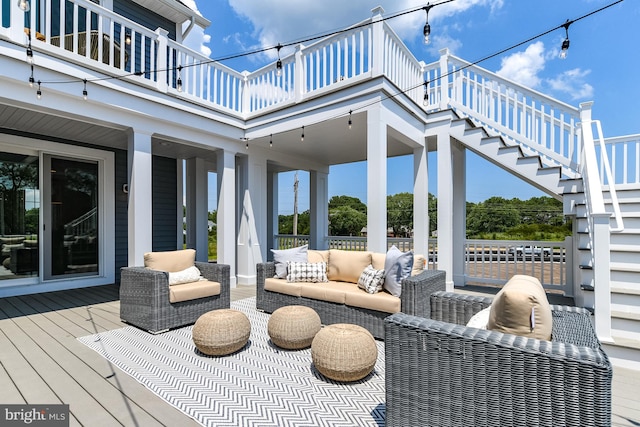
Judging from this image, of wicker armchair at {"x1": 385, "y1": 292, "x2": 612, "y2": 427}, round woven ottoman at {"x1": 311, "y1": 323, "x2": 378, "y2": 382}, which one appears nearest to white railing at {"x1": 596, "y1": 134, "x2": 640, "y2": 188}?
wicker armchair at {"x1": 385, "y1": 292, "x2": 612, "y2": 427}

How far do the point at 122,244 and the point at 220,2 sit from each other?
574 cm

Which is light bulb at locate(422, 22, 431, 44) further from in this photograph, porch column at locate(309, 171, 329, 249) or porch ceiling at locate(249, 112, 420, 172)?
porch column at locate(309, 171, 329, 249)

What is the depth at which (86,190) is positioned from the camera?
580 cm

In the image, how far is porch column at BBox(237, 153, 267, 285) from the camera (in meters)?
6.09

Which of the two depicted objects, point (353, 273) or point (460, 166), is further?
point (460, 166)

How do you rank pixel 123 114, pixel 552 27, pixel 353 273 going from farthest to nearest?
pixel 123 114, pixel 353 273, pixel 552 27

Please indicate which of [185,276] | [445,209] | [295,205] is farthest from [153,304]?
[295,205]

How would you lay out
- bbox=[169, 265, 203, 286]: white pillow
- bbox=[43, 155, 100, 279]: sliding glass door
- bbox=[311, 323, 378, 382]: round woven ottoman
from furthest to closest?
bbox=[43, 155, 100, 279]: sliding glass door < bbox=[169, 265, 203, 286]: white pillow < bbox=[311, 323, 378, 382]: round woven ottoman

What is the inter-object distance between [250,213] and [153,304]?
3.06 m

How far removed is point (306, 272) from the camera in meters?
3.90

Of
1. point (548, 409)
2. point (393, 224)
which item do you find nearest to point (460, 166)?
point (548, 409)

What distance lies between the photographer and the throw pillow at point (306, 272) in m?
3.88

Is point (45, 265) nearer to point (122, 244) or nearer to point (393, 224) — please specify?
point (122, 244)

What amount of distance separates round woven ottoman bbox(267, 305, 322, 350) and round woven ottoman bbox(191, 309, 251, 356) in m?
0.29
